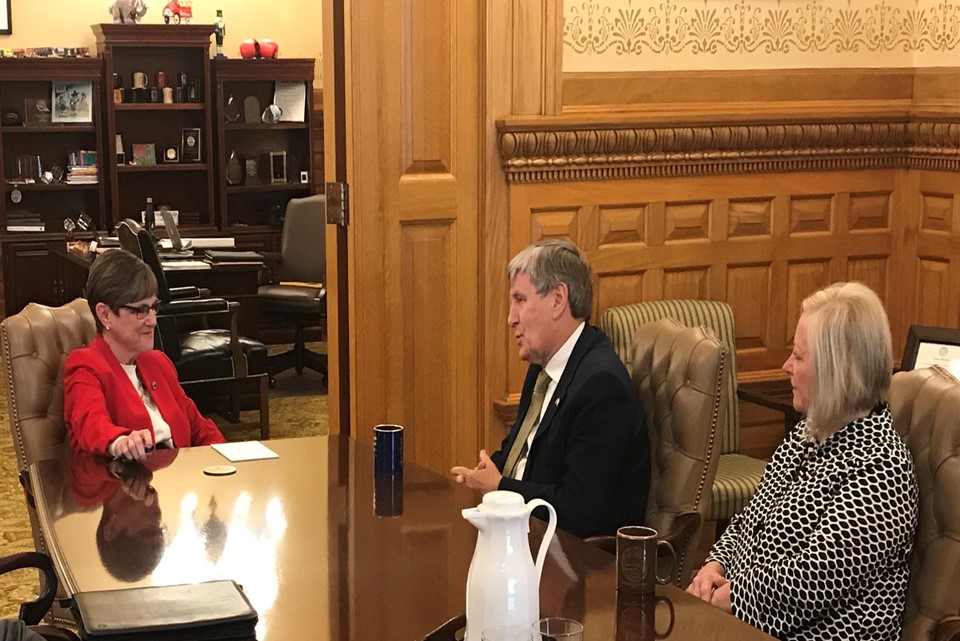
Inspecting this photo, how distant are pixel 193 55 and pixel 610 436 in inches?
285

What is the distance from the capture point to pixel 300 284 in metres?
8.38

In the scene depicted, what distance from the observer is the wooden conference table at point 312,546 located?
7.13ft

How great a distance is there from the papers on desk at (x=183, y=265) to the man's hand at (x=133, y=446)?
Answer: 3.66 metres

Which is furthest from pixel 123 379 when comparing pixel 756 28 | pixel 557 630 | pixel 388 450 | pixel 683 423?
pixel 756 28

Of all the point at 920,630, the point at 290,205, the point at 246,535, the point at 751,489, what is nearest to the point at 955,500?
the point at 920,630

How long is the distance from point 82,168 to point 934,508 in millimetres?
7788

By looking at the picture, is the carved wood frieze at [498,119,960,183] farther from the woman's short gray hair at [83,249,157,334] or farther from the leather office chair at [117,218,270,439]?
the leather office chair at [117,218,270,439]

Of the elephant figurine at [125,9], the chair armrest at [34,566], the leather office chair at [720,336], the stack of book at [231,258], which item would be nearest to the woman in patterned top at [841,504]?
the chair armrest at [34,566]

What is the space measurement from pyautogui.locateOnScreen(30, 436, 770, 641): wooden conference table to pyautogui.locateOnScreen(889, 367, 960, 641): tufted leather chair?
1.90 feet

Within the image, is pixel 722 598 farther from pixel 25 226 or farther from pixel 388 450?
pixel 25 226

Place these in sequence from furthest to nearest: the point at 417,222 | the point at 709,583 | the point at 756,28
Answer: the point at 756,28, the point at 417,222, the point at 709,583

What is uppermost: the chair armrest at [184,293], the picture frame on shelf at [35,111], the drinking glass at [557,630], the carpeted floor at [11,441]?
the picture frame on shelf at [35,111]

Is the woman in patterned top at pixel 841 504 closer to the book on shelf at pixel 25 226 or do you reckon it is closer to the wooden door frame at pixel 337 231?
the wooden door frame at pixel 337 231

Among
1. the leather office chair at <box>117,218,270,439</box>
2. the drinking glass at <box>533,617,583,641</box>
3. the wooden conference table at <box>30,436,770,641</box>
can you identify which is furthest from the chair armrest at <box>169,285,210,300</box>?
the drinking glass at <box>533,617,583,641</box>
